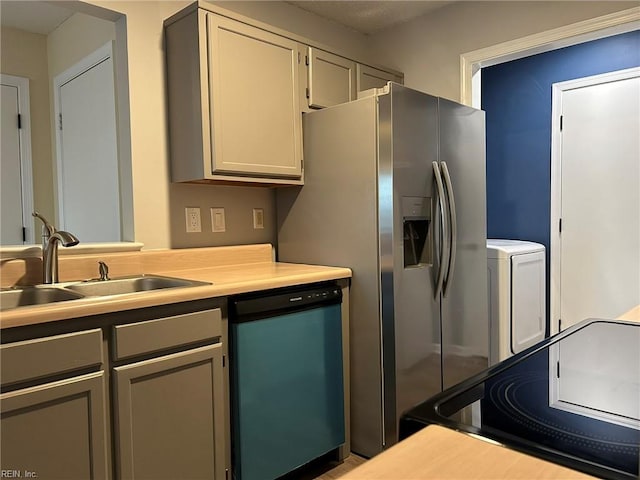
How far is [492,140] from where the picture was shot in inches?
170

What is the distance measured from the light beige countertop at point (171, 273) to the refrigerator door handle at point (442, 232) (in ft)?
1.60

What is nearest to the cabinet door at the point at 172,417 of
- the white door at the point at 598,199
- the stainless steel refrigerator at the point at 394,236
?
the stainless steel refrigerator at the point at 394,236

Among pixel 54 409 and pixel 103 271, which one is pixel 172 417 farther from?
pixel 103 271

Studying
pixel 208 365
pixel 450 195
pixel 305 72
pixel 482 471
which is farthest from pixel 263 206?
pixel 482 471

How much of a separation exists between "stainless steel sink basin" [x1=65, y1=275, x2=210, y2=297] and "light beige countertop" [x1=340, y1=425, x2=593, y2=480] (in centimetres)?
140

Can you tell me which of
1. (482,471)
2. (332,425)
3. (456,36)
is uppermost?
(456,36)

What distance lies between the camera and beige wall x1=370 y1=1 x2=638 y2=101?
275 cm

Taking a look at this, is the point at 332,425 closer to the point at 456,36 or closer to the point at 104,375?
the point at 104,375

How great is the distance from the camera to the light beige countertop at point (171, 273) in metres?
1.44

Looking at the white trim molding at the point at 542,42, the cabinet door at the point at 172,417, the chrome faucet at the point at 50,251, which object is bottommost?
the cabinet door at the point at 172,417

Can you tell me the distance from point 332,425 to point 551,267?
2601mm

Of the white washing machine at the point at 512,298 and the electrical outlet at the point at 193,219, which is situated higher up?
the electrical outlet at the point at 193,219

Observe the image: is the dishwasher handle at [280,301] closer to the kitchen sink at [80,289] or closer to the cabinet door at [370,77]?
the kitchen sink at [80,289]

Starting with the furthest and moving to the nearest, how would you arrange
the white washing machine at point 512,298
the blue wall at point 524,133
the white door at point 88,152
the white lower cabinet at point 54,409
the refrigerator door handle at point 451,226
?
the blue wall at point 524,133 < the white washing machine at point 512,298 < the white door at point 88,152 < the refrigerator door handle at point 451,226 < the white lower cabinet at point 54,409
